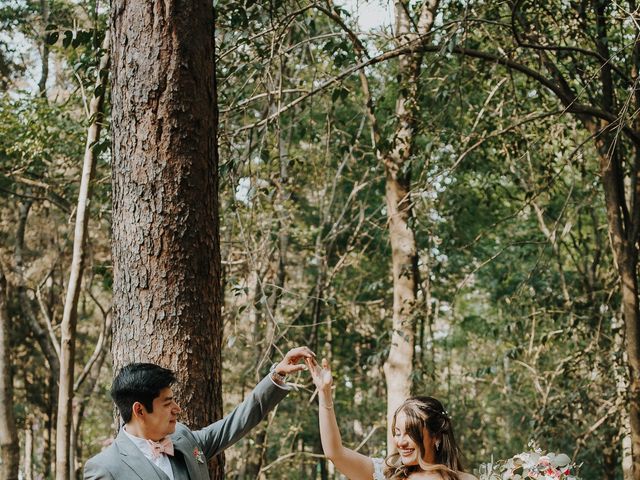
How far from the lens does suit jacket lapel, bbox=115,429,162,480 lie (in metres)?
3.12

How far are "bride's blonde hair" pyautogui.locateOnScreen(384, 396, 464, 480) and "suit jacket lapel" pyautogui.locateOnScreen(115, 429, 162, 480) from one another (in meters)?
0.95

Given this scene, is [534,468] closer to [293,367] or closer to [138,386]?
[293,367]

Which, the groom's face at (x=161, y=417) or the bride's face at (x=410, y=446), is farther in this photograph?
the bride's face at (x=410, y=446)

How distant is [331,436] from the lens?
3.46 m

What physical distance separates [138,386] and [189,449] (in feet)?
1.17

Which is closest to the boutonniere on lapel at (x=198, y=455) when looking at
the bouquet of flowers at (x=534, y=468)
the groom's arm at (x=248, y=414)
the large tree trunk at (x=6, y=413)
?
the groom's arm at (x=248, y=414)

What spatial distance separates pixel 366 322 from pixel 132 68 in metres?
13.5

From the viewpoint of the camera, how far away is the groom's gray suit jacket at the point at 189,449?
3105mm

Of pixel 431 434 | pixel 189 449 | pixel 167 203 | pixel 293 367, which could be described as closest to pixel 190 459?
pixel 189 449

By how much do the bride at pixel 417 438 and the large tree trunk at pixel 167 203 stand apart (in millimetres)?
623

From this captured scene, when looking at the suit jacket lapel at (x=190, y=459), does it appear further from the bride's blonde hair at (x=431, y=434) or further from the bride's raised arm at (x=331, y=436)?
the bride's blonde hair at (x=431, y=434)

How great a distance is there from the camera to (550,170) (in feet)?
26.3

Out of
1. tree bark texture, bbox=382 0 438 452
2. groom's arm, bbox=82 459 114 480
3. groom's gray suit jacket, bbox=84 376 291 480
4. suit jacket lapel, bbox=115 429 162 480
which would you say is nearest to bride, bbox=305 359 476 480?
groom's gray suit jacket, bbox=84 376 291 480

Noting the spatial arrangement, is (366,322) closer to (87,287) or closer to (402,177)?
(87,287)
